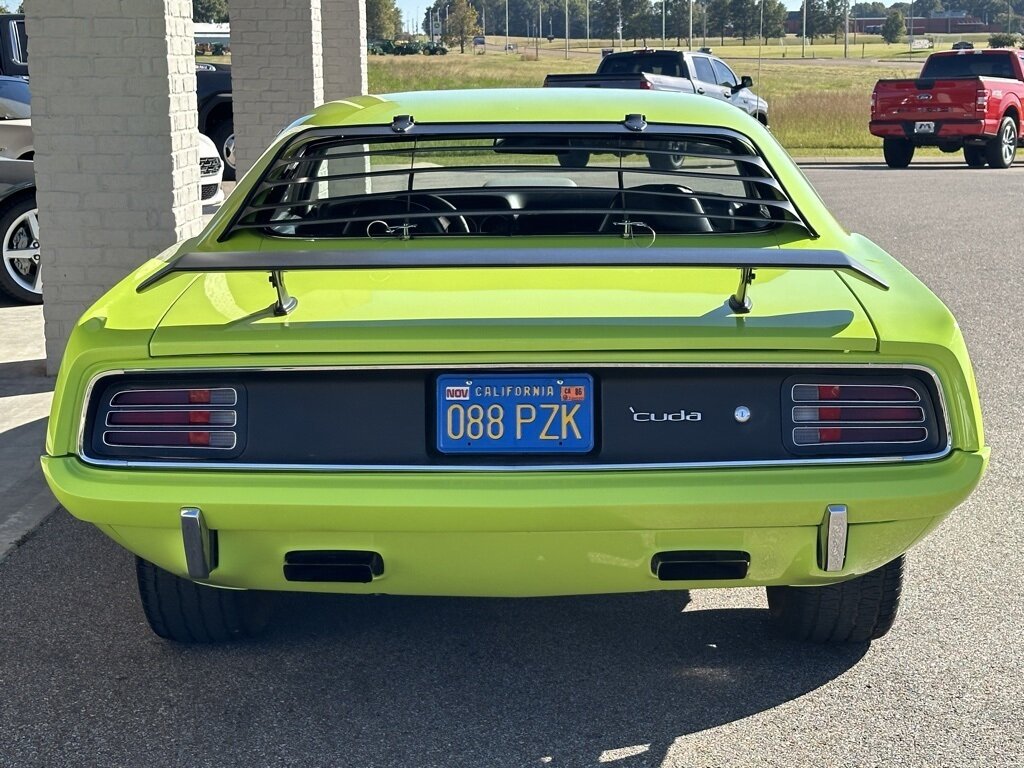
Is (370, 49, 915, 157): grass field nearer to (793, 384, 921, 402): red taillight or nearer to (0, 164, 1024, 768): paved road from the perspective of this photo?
(0, 164, 1024, 768): paved road

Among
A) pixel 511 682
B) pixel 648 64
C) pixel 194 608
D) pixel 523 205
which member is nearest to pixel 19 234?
pixel 523 205

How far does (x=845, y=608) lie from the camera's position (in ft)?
12.5

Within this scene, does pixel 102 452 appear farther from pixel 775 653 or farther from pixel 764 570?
pixel 775 653

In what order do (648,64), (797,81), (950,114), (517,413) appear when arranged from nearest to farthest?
1. (517,413)
2. (950,114)
3. (648,64)
4. (797,81)

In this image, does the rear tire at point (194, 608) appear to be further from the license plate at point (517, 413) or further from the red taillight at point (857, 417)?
the red taillight at point (857, 417)

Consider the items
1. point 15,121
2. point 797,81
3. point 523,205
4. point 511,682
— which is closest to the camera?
point 511,682

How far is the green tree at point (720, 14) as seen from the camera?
148 meters

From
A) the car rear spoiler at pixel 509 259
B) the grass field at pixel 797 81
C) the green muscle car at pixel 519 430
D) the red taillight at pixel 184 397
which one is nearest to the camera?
the car rear spoiler at pixel 509 259

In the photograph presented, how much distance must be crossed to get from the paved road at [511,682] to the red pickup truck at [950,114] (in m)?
19.6

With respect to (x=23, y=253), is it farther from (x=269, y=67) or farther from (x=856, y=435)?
(x=856, y=435)

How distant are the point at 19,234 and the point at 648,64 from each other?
1799cm

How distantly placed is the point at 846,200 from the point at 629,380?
599 inches

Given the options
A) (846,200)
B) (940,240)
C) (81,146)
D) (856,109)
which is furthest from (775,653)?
(856,109)

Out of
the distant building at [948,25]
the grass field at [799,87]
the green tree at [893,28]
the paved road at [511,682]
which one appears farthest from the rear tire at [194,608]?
the distant building at [948,25]
